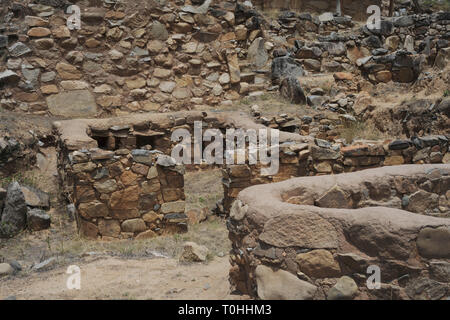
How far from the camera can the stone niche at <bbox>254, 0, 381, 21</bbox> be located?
1294 centimetres

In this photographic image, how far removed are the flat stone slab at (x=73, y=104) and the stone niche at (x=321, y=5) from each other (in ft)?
19.1

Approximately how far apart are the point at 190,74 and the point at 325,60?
318cm

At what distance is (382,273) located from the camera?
261 centimetres

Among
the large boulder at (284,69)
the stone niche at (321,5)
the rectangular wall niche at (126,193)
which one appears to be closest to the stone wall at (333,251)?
the rectangular wall niche at (126,193)

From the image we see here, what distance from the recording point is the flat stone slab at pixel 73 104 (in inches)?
365

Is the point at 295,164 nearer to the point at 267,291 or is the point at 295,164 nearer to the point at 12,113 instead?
the point at 267,291

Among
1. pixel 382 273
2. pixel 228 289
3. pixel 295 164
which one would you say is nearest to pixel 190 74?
pixel 295 164

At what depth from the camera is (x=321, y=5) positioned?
13.7 meters

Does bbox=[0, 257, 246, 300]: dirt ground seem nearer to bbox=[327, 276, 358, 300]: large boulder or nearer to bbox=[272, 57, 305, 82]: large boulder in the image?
bbox=[327, 276, 358, 300]: large boulder

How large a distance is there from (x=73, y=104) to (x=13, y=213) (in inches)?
163

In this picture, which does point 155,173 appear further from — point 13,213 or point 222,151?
point 222,151

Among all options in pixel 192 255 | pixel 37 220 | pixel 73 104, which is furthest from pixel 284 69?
pixel 192 255

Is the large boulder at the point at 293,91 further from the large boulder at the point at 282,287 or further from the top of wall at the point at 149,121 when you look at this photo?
the large boulder at the point at 282,287
